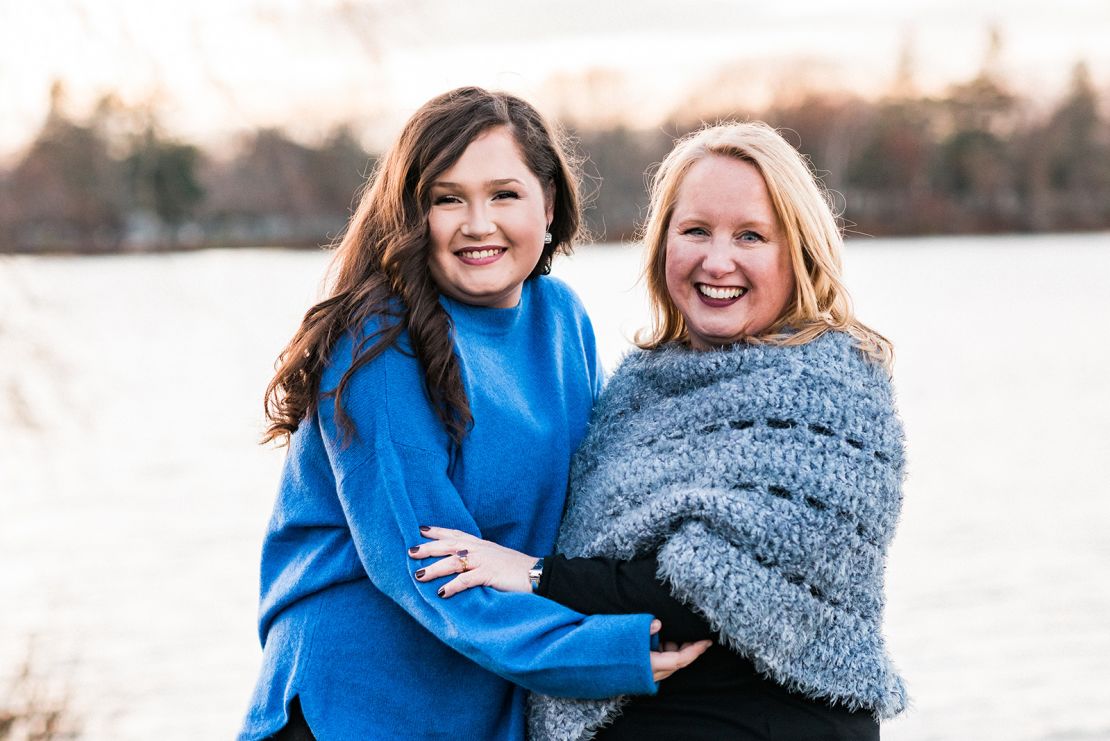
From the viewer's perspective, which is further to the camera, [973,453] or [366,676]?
[973,453]

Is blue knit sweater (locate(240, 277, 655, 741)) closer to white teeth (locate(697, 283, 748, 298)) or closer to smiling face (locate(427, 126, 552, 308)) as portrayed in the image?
smiling face (locate(427, 126, 552, 308))

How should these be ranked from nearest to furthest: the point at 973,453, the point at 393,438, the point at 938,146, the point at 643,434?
1. the point at 393,438
2. the point at 643,434
3. the point at 973,453
4. the point at 938,146

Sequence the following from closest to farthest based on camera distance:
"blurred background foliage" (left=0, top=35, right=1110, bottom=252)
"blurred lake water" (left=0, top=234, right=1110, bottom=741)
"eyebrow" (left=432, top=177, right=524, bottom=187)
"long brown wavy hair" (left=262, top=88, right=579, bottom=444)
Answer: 1. "long brown wavy hair" (left=262, top=88, right=579, bottom=444)
2. "eyebrow" (left=432, top=177, right=524, bottom=187)
3. "blurred background foliage" (left=0, top=35, right=1110, bottom=252)
4. "blurred lake water" (left=0, top=234, right=1110, bottom=741)

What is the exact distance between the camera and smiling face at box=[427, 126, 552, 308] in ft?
7.80

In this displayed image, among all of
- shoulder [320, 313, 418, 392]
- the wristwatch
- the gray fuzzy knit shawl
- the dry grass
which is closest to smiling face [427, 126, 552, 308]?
shoulder [320, 313, 418, 392]

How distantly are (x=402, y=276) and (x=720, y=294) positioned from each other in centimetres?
62

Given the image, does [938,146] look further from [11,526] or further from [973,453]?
[11,526]

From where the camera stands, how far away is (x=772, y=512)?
85.4 inches

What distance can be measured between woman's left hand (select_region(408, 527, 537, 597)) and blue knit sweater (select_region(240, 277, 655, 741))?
0.03 meters

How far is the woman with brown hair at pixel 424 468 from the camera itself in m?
2.20

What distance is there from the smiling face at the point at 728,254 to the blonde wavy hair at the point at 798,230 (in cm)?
2

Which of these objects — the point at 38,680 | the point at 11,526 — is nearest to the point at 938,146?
the point at 11,526

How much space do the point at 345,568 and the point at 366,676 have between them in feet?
0.65

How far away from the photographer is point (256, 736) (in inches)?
91.4
